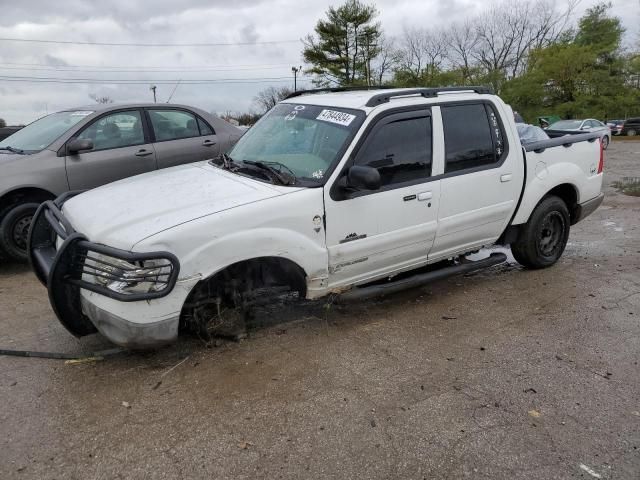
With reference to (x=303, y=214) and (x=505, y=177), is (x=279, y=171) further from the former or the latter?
(x=505, y=177)

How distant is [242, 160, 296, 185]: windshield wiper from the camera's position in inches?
148

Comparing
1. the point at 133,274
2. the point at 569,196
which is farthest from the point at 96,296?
the point at 569,196

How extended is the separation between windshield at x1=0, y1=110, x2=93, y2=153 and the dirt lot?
93.2 inches

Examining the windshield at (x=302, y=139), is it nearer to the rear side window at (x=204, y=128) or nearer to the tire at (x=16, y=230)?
the rear side window at (x=204, y=128)

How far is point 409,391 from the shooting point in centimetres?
329

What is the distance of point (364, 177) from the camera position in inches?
143

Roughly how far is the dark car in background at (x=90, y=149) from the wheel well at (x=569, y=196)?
4.13 metres

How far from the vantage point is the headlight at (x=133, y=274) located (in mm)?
3129

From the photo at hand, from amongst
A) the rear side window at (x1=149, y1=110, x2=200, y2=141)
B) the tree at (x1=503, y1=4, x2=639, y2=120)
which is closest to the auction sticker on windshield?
the rear side window at (x1=149, y1=110, x2=200, y2=141)

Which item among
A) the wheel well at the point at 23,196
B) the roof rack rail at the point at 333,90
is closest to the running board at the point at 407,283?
the roof rack rail at the point at 333,90

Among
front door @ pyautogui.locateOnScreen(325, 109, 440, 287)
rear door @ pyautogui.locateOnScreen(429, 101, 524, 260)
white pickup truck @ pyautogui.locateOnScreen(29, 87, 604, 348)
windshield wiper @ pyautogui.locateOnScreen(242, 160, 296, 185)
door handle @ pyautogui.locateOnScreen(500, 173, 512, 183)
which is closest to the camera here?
white pickup truck @ pyautogui.locateOnScreen(29, 87, 604, 348)

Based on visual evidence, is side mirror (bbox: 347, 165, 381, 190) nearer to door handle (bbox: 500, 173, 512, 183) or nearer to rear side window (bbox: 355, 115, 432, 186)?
rear side window (bbox: 355, 115, 432, 186)

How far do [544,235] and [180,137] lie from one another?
4.56 meters

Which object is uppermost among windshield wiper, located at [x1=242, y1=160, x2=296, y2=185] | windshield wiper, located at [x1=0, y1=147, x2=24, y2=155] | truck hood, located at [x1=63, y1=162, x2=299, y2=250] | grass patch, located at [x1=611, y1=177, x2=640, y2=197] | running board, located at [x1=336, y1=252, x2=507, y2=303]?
windshield wiper, located at [x1=0, y1=147, x2=24, y2=155]
